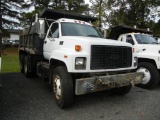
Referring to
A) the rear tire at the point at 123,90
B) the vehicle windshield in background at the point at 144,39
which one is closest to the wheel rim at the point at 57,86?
the rear tire at the point at 123,90

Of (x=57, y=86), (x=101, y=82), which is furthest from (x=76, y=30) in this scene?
(x=101, y=82)

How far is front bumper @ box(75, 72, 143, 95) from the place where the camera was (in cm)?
451

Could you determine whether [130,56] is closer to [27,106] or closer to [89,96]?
[89,96]

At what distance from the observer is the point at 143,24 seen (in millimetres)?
23062

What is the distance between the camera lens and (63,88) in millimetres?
4789

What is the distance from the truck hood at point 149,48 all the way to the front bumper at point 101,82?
228 centimetres

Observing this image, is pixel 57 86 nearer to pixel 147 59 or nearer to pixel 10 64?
pixel 147 59

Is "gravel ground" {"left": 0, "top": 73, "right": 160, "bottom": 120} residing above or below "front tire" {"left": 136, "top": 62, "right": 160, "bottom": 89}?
below

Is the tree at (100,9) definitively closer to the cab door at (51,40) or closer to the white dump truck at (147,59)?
the white dump truck at (147,59)

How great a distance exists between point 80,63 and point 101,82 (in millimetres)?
697

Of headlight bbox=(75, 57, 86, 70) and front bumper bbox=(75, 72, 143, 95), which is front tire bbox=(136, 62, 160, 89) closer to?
front bumper bbox=(75, 72, 143, 95)

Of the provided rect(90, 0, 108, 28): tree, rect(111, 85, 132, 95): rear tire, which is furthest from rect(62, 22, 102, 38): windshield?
rect(90, 0, 108, 28): tree

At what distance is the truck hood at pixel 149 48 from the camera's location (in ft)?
23.7

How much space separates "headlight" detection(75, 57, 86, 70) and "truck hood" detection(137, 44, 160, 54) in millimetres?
3733
